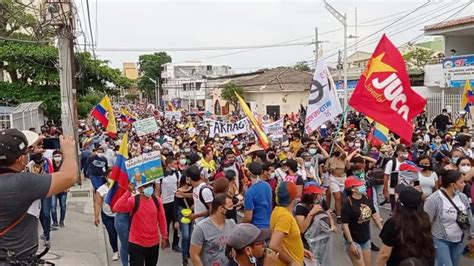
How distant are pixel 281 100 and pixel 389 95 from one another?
39132 millimetres

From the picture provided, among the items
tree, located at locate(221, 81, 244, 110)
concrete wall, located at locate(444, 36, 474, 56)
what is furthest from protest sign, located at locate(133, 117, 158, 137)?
tree, located at locate(221, 81, 244, 110)

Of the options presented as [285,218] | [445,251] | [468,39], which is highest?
[468,39]

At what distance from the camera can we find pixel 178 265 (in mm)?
8305

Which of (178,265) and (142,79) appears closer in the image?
(178,265)

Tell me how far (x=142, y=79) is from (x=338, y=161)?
9304cm

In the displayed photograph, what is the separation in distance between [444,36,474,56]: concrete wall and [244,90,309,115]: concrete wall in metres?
16.9

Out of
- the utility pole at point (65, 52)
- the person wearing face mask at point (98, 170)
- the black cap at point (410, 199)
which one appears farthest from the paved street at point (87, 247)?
the utility pole at point (65, 52)

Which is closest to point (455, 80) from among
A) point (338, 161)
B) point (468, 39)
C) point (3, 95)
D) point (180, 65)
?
point (468, 39)

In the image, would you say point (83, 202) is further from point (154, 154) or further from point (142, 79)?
point (142, 79)

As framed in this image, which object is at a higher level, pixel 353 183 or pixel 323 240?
pixel 353 183

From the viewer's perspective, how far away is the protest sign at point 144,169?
6.55m

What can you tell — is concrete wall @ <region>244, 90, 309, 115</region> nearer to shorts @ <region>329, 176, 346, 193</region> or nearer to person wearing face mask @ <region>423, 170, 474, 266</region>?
shorts @ <region>329, 176, 346, 193</region>

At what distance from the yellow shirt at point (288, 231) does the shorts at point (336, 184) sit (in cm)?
403

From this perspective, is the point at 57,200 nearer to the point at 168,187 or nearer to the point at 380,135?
the point at 168,187
